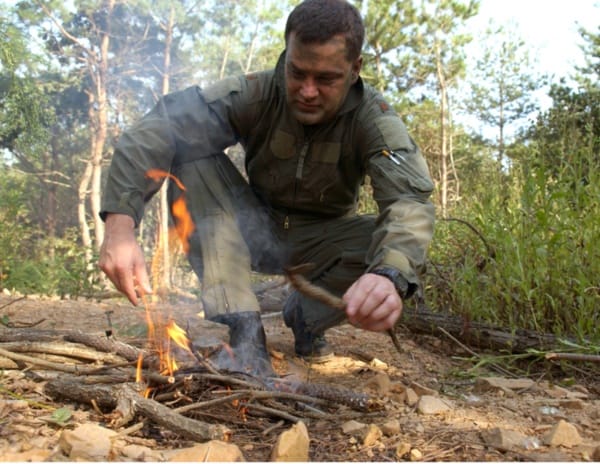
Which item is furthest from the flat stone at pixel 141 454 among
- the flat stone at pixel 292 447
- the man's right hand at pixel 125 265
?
the man's right hand at pixel 125 265

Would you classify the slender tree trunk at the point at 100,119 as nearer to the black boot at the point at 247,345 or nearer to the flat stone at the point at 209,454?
Result: the black boot at the point at 247,345

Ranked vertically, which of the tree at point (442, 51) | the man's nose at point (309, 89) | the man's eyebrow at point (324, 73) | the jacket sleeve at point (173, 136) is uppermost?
the tree at point (442, 51)

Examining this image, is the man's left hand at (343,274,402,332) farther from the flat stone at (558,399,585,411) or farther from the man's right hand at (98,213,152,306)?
the flat stone at (558,399,585,411)

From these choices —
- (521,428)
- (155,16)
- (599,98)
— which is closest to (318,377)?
(521,428)

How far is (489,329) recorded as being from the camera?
9.78 feet

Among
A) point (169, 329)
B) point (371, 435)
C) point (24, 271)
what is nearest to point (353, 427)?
point (371, 435)

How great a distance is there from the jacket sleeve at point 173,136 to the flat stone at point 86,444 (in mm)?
965

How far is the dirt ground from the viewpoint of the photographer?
1639 mm

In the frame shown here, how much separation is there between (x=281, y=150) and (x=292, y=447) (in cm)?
162

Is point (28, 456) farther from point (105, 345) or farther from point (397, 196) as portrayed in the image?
point (397, 196)

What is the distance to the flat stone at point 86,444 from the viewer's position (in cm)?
144

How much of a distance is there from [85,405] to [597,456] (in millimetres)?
1620

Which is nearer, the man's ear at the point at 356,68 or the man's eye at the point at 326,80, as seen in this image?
the man's eye at the point at 326,80

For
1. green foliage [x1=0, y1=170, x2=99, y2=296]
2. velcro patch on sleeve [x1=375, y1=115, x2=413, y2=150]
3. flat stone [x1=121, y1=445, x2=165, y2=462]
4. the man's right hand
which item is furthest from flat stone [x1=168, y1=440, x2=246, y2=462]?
green foliage [x1=0, y1=170, x2=99, y2=296]
